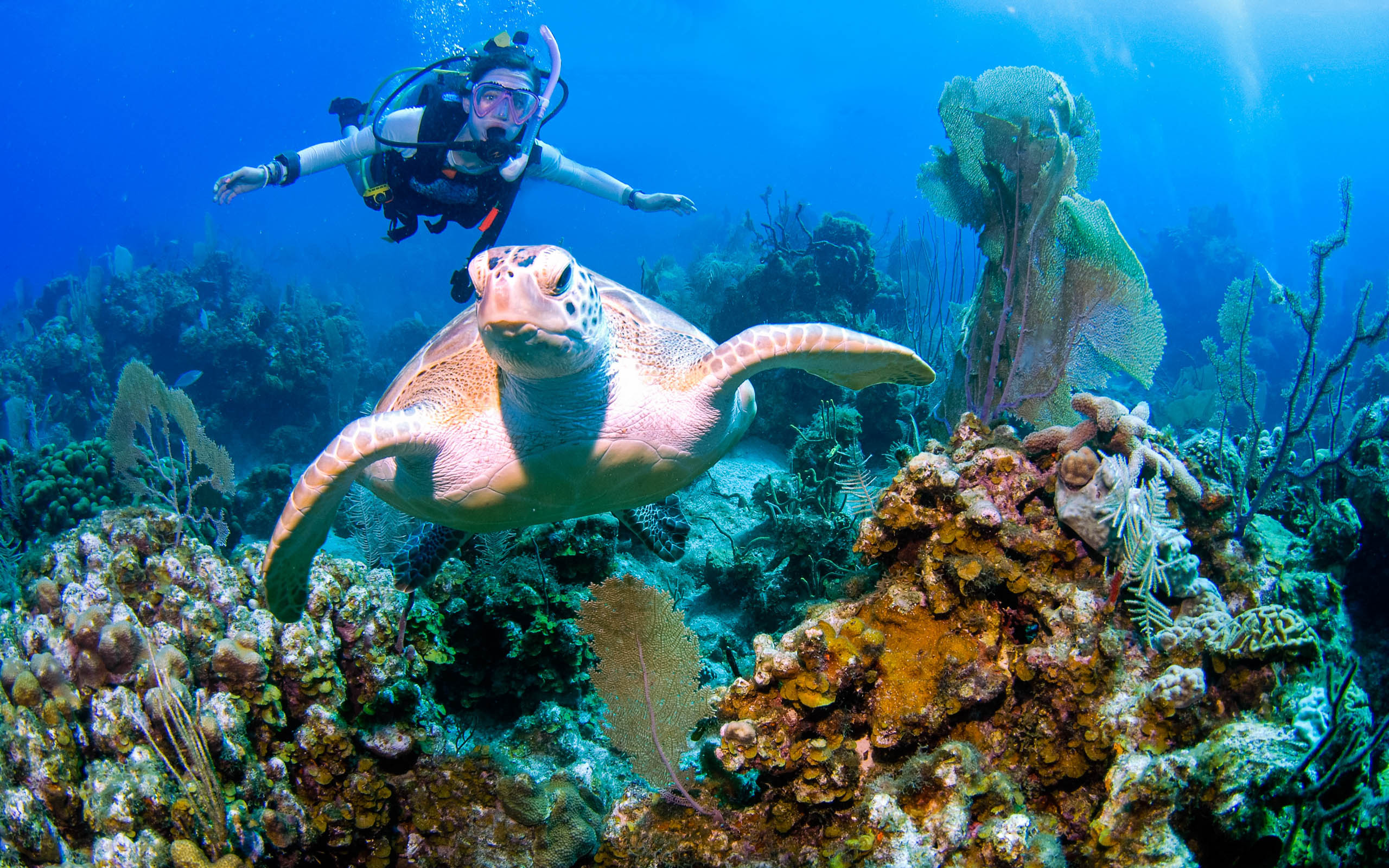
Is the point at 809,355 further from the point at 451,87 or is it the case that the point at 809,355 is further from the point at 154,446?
the point at 154,446

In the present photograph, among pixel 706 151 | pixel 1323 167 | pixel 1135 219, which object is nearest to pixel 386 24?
pixel 706 151

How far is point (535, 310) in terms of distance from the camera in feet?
6.27

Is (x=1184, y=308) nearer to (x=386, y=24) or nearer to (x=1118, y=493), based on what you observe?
(x=1118, y=493)

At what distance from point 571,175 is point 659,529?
4.33 m

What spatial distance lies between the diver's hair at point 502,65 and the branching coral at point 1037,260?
12.2 ft

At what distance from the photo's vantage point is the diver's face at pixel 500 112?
5.02 meters

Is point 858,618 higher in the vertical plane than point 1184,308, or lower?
lower

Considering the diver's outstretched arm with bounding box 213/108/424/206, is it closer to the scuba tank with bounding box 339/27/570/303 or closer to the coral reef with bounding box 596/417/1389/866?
the scuba tank with bounding box 339/27/570/303

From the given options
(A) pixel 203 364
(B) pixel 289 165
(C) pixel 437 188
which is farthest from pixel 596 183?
(A) pixel 203 364

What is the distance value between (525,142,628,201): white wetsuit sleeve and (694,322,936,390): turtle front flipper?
4206mm

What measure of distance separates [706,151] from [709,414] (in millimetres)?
92560

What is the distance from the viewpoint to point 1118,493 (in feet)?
6.68

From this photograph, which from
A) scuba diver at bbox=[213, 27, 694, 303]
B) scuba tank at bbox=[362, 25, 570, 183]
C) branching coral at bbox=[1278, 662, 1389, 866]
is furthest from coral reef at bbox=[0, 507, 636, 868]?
scuba tank at bbox=[362, 25, 570, 183]

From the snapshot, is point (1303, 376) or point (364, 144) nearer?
point (1303, 376)
